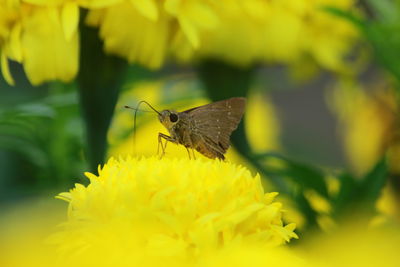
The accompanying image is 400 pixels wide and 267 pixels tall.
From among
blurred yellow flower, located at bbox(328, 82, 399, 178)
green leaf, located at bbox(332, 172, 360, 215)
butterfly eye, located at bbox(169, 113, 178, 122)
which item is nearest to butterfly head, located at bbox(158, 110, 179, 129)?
butterfly eye, located at bbox(169, 113, 178, 122)

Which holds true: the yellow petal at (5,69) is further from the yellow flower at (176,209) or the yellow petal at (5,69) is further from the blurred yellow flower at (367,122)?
the blurred yellow flower at (367,122)

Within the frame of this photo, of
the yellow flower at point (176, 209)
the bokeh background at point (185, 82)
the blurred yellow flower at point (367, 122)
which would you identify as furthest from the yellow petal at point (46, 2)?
the blurred yellow flower at point (367, 122)

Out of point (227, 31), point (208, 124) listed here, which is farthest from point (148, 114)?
point (208, 124)

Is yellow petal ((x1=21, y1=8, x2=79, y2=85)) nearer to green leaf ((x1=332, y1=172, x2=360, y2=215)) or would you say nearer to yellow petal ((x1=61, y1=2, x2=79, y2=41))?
yellow petal ((x1=61, y1=2, x2=79, y2=41))

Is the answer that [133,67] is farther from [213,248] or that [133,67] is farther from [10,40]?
[213,248]

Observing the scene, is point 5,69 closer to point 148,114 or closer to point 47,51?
point 47,51

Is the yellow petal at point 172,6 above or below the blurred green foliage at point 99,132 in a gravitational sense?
above
